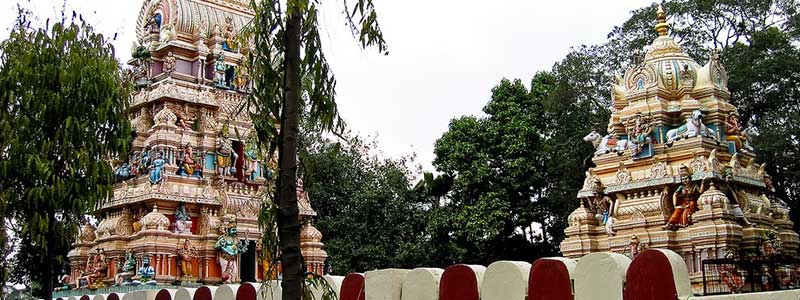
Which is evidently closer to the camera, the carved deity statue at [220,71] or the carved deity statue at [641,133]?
the carved deity statue at [641,133]

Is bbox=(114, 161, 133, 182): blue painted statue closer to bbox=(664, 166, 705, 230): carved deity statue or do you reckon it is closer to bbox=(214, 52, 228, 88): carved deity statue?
bbox=(214, 52, 228, 88): carved deity statue

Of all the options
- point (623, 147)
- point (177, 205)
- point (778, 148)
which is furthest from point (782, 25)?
point (177, 205)

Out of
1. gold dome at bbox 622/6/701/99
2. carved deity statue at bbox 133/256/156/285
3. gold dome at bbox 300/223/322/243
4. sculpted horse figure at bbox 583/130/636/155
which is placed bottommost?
carved deity statue at bbox 133/256/156/285

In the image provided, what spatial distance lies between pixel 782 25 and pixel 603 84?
5.25 m

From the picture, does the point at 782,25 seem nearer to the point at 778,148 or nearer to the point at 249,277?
the point at 778,148

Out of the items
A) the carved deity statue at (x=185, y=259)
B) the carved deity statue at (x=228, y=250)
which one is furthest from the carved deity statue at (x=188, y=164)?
the carved deity statue at (x=185, y=259)

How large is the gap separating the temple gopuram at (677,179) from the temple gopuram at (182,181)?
8445 mm

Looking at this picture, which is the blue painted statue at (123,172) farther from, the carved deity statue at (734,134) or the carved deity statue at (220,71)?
the carved deity statue at (734,134)

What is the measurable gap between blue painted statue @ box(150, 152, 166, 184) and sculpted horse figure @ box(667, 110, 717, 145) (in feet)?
43.3

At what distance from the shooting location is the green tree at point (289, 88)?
17.5 ft

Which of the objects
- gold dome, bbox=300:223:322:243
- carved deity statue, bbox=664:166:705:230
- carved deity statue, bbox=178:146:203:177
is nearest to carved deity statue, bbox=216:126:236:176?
carved deity statue, bbox=178:146:203:177

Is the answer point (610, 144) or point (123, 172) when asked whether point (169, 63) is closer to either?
point (123, 172)

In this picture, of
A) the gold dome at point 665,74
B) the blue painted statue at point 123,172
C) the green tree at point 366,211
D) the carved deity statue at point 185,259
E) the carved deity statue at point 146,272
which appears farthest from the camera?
the green tree at point 366,211

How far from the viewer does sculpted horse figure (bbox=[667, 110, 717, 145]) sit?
16703 mm
